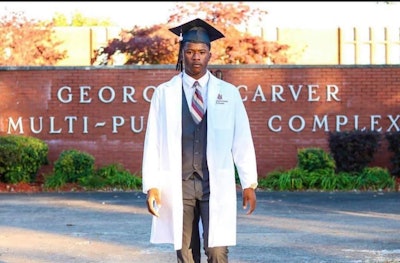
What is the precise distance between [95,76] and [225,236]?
1329 cm

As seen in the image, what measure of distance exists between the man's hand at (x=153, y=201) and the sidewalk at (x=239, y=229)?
3.15m

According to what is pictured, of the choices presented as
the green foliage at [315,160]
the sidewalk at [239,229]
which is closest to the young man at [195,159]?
the sidewalk at [239,229]

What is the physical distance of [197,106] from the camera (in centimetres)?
616

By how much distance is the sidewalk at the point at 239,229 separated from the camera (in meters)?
9.48

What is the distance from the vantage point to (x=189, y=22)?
248 inches

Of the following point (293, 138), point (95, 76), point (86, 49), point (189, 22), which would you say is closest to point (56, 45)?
point (86, 49)

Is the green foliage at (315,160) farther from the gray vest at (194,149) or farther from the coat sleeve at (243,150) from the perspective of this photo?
the gray vest at (194,149)

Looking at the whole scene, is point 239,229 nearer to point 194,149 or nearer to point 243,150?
point 243,150

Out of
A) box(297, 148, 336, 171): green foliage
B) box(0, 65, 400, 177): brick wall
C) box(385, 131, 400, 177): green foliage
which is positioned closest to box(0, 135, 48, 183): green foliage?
box(0, 65, 400, 177): brick wall

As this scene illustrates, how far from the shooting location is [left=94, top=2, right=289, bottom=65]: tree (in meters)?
24.5

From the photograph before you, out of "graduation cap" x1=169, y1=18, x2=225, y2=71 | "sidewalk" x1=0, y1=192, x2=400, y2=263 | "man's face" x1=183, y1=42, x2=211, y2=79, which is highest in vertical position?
"graduation cap" x1=169, y1=18, x2=225, y2=71

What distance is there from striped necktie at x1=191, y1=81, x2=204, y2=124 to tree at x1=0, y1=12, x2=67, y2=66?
19547 mm

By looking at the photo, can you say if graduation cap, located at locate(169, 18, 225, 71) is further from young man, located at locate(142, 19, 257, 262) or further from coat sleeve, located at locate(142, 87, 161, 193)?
coat sleeve, located at locate(142, 87, 161, 193)

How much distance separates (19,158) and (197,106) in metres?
11.9
